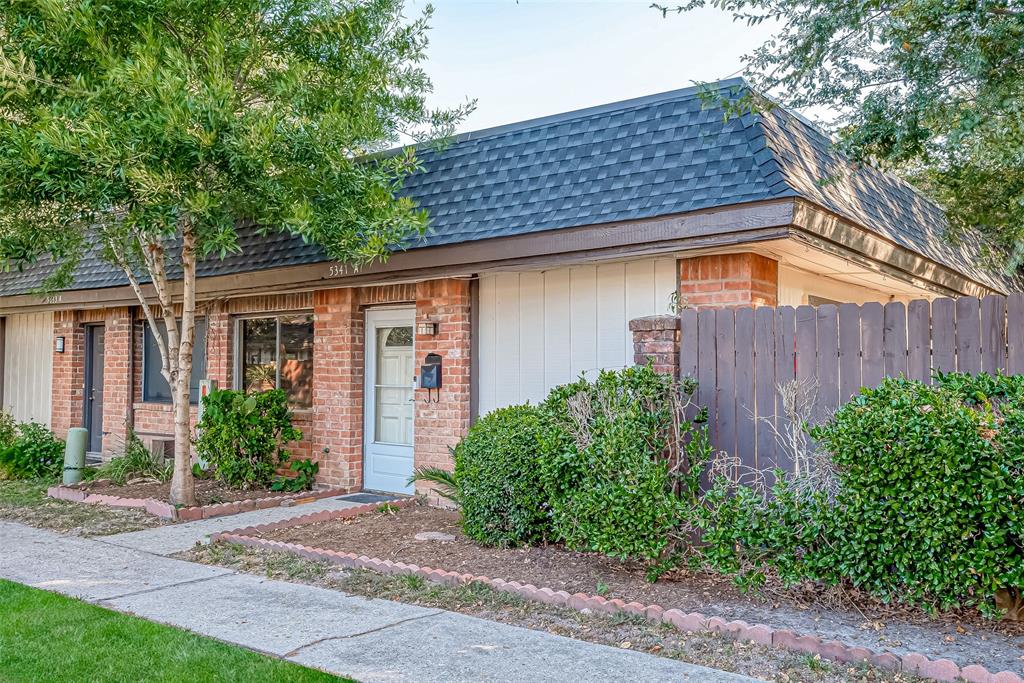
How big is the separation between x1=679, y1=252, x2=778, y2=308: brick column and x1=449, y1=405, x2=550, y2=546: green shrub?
5.75 feet

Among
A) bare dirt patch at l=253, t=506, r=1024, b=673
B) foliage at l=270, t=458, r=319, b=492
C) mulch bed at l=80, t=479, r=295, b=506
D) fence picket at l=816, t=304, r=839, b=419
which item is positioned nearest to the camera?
bare dirt patch at l=253, t=506, r=1024, b=673

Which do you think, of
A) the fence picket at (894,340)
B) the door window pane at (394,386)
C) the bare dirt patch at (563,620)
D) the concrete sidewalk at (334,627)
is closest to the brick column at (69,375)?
the door window pane at (394,386)

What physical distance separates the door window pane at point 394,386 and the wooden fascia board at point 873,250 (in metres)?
4.59

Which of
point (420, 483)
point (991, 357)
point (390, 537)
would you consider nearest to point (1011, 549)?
point (991, 357)

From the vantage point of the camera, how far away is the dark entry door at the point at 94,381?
1275cm

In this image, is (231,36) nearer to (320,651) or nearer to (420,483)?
(420,483)

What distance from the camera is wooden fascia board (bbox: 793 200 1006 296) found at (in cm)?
600

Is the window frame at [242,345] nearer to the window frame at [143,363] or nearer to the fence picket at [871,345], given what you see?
the window frame at [143,363]

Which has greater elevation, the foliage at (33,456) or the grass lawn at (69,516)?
the foliage at (33,456)

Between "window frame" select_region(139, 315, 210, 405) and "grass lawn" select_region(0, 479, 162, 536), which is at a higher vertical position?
"window frame" select_region(139, 315, 210, 405)

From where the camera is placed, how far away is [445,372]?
330 inches

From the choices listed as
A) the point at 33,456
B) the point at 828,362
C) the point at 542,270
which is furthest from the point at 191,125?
the point at 33,456

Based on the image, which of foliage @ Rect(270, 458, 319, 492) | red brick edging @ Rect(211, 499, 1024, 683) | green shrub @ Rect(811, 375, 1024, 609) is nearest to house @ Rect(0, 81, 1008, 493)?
foliage @ Rect(270, 458, 319, 492)

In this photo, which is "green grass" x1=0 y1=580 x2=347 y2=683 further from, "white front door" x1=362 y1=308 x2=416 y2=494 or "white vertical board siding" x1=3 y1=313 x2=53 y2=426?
"white vertical board siding" x1=3 y1=313 x2=53 y2=426
